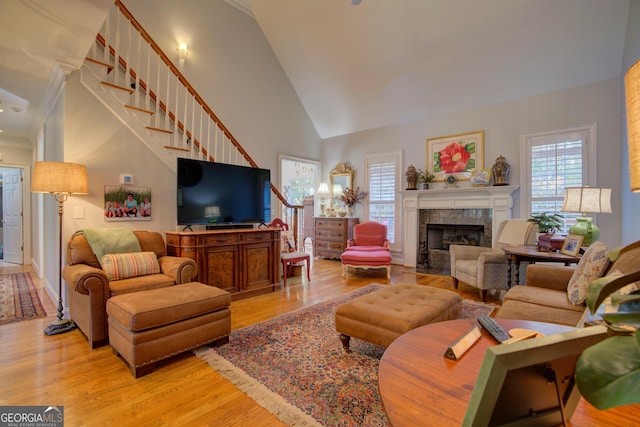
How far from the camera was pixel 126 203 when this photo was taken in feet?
11.3

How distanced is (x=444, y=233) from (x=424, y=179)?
3.70 feet

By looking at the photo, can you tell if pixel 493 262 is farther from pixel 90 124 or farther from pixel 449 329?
pixel 90 124

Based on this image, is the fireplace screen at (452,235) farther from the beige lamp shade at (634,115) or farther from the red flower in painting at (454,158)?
the beige lamp shade at (634,115)

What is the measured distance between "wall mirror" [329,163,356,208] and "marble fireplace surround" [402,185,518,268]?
142cm

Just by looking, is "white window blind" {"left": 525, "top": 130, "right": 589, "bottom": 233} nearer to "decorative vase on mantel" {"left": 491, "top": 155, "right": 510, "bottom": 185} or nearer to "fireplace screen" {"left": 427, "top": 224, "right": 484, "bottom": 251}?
"decorative vase on mantel" {"left": 491, "top": 155, "right": 510, "bottom": 185}

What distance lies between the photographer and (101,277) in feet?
8.16

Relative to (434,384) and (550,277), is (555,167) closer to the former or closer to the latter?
(550,277)

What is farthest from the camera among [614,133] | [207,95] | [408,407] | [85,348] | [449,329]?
[207,95]

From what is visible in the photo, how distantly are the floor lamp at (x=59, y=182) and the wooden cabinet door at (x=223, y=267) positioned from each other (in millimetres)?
1321

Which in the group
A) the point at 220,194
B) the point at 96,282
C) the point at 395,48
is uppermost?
the point at 395,48

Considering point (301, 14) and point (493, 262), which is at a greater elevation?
point (301, 14)

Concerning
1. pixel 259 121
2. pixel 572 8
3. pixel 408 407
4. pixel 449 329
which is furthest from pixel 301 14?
pixel 408 407

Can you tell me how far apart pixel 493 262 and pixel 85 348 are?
169 inches

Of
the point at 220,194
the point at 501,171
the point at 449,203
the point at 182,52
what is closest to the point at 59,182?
the point at 220,194
